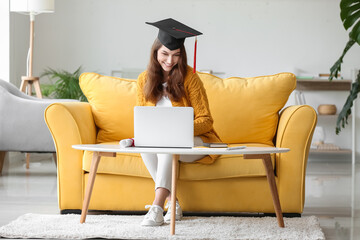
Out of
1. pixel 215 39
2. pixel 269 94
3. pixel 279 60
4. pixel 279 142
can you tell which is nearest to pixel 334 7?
pixel 279 60

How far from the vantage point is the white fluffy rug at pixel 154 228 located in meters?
2.47

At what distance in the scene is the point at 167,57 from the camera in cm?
288

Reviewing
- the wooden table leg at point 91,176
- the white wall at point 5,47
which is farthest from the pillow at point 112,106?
the white wall at point 5,47

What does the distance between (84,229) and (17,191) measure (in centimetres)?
146

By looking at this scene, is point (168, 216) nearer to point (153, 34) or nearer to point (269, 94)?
point (269, 94)

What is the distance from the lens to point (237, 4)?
6492 millimetres

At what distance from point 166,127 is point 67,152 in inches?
29.7

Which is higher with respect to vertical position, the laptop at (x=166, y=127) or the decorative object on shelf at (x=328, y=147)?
the laptop at (x=166, y=127)

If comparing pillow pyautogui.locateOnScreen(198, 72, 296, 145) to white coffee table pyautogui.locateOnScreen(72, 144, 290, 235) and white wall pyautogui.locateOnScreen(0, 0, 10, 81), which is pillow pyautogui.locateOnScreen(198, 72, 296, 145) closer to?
white coffee table pyautogui.locateOnScreen(72, 144, 290, 235)

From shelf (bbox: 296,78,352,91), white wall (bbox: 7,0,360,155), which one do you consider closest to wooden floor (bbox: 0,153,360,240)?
shelf (bbox: 296,78,352,91)

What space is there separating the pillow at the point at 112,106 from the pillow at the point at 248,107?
19.6 inches

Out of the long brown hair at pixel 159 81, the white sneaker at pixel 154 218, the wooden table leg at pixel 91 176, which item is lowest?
the white sneaker at pixel 154 218

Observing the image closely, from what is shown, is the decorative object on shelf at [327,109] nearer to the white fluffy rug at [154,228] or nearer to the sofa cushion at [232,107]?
the sofa cushion at [232,107]

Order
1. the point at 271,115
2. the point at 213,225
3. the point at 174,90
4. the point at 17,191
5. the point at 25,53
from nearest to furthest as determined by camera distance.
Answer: the point at 213,225 < the point at 174,90 < the point at 271,115 < the point at 17,191 < the point at 25,53
